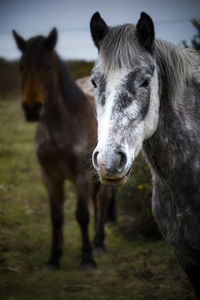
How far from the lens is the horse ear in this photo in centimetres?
193

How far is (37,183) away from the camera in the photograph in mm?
7625

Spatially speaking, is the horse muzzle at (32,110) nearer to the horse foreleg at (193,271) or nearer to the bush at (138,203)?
the bush at (138,203)

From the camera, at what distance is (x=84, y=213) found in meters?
4.16

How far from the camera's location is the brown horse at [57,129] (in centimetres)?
380

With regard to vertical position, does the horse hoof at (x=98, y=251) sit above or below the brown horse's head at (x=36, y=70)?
below

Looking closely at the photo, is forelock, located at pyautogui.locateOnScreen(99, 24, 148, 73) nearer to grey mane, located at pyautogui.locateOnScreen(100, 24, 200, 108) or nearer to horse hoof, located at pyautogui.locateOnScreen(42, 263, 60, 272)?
grey mane, located at pyautogui.locateOnScreen(100, 24, 200, 108)

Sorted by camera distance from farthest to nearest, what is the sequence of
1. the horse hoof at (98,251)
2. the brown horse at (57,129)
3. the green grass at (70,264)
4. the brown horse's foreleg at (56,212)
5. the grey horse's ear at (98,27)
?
the horse hoof at (98,251), the brown horse's foreleg at (56,212), the brown horse at (57,129), the green grass at (70,264), the grey horse's ear at (98,27)

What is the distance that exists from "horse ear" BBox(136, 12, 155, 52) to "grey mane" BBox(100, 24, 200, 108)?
0.04 meters

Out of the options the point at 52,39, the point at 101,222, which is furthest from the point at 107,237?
the point at 52,39

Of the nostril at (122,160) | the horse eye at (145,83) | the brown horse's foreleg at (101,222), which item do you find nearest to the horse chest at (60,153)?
the brown horse's foreleg at (101,222)

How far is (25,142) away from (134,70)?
→ 10061 mm

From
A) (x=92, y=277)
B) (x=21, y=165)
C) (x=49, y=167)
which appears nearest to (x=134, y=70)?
(x=49, y=167)

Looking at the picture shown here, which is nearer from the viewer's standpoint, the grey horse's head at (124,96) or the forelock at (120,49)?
the grey horse's head at (124,96)

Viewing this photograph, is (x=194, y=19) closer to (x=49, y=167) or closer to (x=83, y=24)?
(x=83, y=24)
